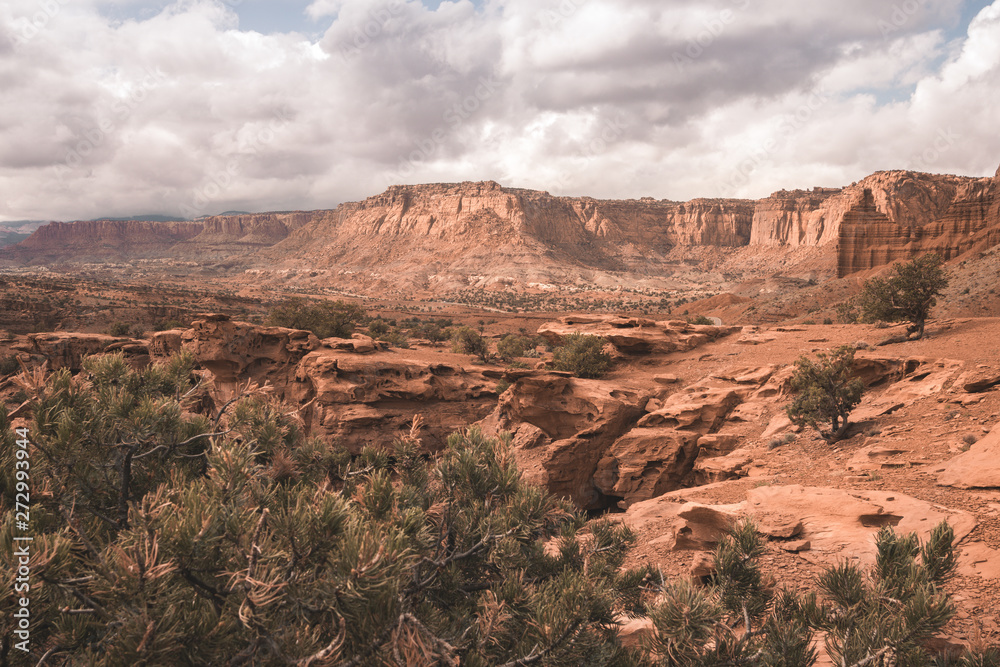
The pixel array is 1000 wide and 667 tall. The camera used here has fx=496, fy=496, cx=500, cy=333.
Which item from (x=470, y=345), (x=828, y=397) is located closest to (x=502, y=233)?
(x=470, y=345)

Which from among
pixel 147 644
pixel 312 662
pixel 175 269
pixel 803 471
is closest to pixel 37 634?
pixel 147 644

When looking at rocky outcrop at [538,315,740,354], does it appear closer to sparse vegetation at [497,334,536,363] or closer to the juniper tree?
sparse vegetation at [497,334,536,363]

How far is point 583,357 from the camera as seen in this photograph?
1873cm

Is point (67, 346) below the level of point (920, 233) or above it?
below

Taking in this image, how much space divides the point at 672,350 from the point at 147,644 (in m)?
20.5

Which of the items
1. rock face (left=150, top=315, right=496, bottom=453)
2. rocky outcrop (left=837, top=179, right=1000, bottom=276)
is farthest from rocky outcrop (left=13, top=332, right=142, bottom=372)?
rocky outcrop (left=837, top=179, right=1000, bottom=276)

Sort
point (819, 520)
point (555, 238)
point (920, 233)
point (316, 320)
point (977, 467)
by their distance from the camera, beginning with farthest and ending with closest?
1. point (555, 238)
2. point (920, 233)
3. point (316, 320)
4. point (819, 520)
5. point (977, 467)

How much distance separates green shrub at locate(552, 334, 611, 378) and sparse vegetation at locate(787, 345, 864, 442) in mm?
7624

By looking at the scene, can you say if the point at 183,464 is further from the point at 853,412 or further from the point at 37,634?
the point at 853,412

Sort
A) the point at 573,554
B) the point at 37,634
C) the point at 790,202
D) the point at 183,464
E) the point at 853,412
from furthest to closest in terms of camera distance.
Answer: the point at 790,202
the point at 853,412
the point at 573,554
the point at 183,464
the point at 37,634

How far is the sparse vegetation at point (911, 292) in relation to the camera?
16.0 metres

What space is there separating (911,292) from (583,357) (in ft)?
35.4

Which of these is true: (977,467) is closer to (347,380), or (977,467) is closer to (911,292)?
(911,292)

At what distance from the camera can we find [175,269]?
160 metres
